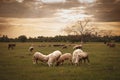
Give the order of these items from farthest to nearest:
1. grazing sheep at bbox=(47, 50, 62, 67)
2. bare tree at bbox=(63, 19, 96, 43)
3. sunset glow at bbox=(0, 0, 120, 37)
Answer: bare tree at bbox=(63, 19, 96, 43) < sunset glow at bbox=(0, 0, 120, 37) < grazing sheep at bbox=(47, 50, 62, 67)

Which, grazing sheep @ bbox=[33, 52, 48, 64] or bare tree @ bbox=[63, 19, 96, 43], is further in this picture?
bare tree @ bbox=[63, 19, 96, 43]

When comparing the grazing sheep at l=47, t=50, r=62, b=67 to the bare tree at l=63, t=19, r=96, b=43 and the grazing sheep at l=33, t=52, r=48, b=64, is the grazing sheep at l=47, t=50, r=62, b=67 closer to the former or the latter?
the grazing sheep at l=33, t=52, r=48, b=64

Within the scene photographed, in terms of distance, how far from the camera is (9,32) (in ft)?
27.6

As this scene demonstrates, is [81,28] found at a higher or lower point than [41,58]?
higher

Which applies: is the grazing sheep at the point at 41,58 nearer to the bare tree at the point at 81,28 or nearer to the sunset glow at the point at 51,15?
the sunset glow at the point at 51,15

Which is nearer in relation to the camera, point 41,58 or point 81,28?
point 41,58

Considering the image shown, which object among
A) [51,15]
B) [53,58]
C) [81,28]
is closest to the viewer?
[53,58]

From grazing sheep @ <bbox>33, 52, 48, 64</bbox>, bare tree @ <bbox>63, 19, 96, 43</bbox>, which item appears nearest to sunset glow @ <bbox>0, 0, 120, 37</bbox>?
bare tree @ <bbox>63, 19, 96, 43</bbox>

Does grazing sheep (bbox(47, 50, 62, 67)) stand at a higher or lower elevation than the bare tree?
lower

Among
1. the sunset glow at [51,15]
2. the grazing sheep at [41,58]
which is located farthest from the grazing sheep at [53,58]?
the sunset glow at [51,15]

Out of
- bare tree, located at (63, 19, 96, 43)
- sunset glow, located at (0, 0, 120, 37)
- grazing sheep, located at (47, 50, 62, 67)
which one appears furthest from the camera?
bare tree, located at (63, 19, 96, 43)

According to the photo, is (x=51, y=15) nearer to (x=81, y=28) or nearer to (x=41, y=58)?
(x=81, y=28)

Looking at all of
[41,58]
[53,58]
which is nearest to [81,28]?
[53,58]

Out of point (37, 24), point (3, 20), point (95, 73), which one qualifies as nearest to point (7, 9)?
point (3, 20)
